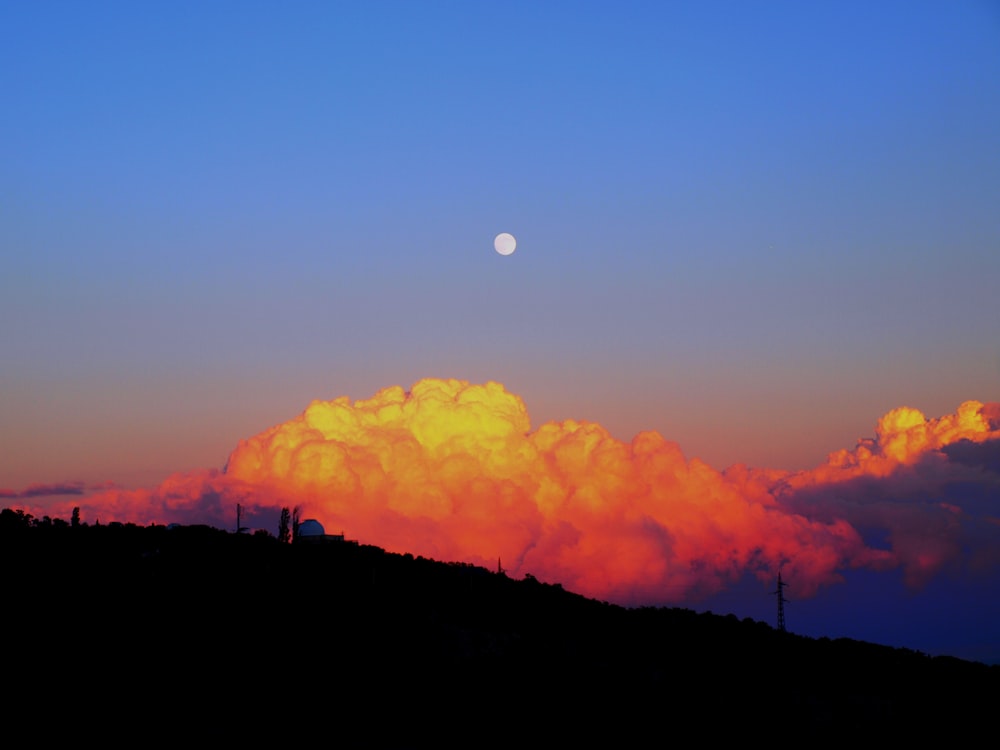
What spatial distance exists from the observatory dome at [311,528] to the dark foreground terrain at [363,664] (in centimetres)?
469

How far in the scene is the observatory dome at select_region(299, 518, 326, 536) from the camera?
87.8m

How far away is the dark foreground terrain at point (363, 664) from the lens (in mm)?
55281

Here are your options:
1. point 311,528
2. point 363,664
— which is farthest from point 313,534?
point 363,664

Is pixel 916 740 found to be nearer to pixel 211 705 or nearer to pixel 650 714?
pixel 650 714

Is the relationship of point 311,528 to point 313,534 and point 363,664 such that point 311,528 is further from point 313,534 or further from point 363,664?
point 363,664

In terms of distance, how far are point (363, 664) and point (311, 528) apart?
2701cm

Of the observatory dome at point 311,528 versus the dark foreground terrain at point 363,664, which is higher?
the observatory dome at point 311,528

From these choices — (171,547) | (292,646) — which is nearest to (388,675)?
(292,646)

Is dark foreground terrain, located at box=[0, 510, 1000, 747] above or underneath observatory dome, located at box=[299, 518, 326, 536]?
underneath

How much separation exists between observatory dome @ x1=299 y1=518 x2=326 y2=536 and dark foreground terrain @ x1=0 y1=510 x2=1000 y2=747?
469 cm

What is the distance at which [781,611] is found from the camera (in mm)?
115062

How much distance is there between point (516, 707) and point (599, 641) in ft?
43.9

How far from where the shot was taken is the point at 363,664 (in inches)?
2466

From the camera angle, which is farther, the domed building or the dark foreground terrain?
the domed building
